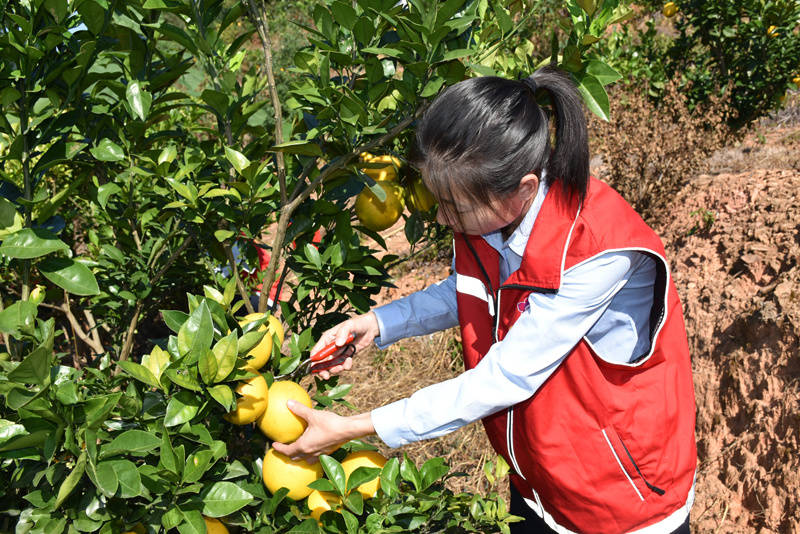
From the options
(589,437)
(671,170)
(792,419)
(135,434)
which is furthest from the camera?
(671,170)

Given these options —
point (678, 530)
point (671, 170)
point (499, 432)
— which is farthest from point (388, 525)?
point (671, 170)

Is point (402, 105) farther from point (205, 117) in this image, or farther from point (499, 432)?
point (205, 117)

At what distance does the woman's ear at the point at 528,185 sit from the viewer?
106 cm

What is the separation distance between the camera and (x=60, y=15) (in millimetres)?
1048

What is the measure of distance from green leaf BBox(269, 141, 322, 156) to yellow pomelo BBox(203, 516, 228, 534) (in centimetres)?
75

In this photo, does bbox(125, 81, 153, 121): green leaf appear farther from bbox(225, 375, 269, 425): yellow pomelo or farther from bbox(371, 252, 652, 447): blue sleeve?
bbox(371, 252, 652, 447): blue sleeve

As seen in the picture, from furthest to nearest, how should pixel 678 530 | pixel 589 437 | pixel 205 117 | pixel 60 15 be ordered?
pixel 205 117, pixel 678 530, pixel 589 437, pixel 60 15

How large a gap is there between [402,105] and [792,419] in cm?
194

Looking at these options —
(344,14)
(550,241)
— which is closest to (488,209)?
(550,241)

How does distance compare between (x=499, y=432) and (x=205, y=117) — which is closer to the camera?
(x=499, y=432)

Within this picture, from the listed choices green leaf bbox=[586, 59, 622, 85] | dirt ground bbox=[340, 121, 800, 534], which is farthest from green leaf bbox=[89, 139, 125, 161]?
dirt ground bbox=[340, 121, 800, 534]

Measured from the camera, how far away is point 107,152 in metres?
1.29

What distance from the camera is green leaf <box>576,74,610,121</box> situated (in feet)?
3.78

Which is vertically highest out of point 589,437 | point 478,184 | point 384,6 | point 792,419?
point 384,6
